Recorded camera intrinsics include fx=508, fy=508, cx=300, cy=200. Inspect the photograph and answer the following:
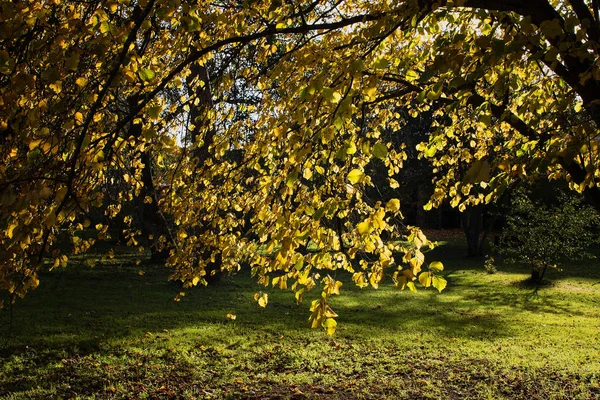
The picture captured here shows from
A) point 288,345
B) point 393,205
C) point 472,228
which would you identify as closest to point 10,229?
point 393,205

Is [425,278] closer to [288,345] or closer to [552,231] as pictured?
[288,345]

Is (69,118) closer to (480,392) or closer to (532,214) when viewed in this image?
(480,392)

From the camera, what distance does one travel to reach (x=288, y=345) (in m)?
8.74

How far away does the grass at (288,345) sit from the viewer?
6664mm

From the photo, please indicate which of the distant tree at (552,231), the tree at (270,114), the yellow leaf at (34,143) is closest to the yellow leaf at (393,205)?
the tree at (270,114)

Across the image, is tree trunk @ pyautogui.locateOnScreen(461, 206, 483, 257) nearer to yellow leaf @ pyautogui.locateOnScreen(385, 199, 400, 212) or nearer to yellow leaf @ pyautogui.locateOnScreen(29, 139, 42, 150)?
yellow leaf @ pyautogui.locateOnScreen(385, 199, 400, 212)

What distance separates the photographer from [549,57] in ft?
9.64

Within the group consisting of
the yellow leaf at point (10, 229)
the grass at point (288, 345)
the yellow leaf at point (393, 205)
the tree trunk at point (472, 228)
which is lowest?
the grass at point (288, 345)

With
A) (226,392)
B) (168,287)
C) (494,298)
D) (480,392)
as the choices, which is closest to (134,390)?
(226,392)

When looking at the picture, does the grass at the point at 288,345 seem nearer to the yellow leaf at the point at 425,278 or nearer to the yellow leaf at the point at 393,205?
the yellow leaf at the point at 393,205

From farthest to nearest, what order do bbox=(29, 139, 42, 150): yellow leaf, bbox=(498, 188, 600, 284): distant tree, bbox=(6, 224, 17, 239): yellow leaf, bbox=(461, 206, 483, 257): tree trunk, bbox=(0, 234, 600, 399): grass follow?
bbox=(461, 206, 483, 257): tree trunk < bbox=(498, 188, 600, 284): distant tree < bbox=(0, 234, 600, 399): grass < bbox=(6, 224, 17, 239): yellow leaf < bbox=(29, 139, 42, 150): yellow leaf

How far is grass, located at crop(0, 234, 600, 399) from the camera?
21.9 feet

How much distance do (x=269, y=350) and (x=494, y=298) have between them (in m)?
7.70

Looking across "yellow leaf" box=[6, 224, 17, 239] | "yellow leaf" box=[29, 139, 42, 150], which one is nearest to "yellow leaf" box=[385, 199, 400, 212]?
"yellow leaf" box=[29, 139, 42, 150]
